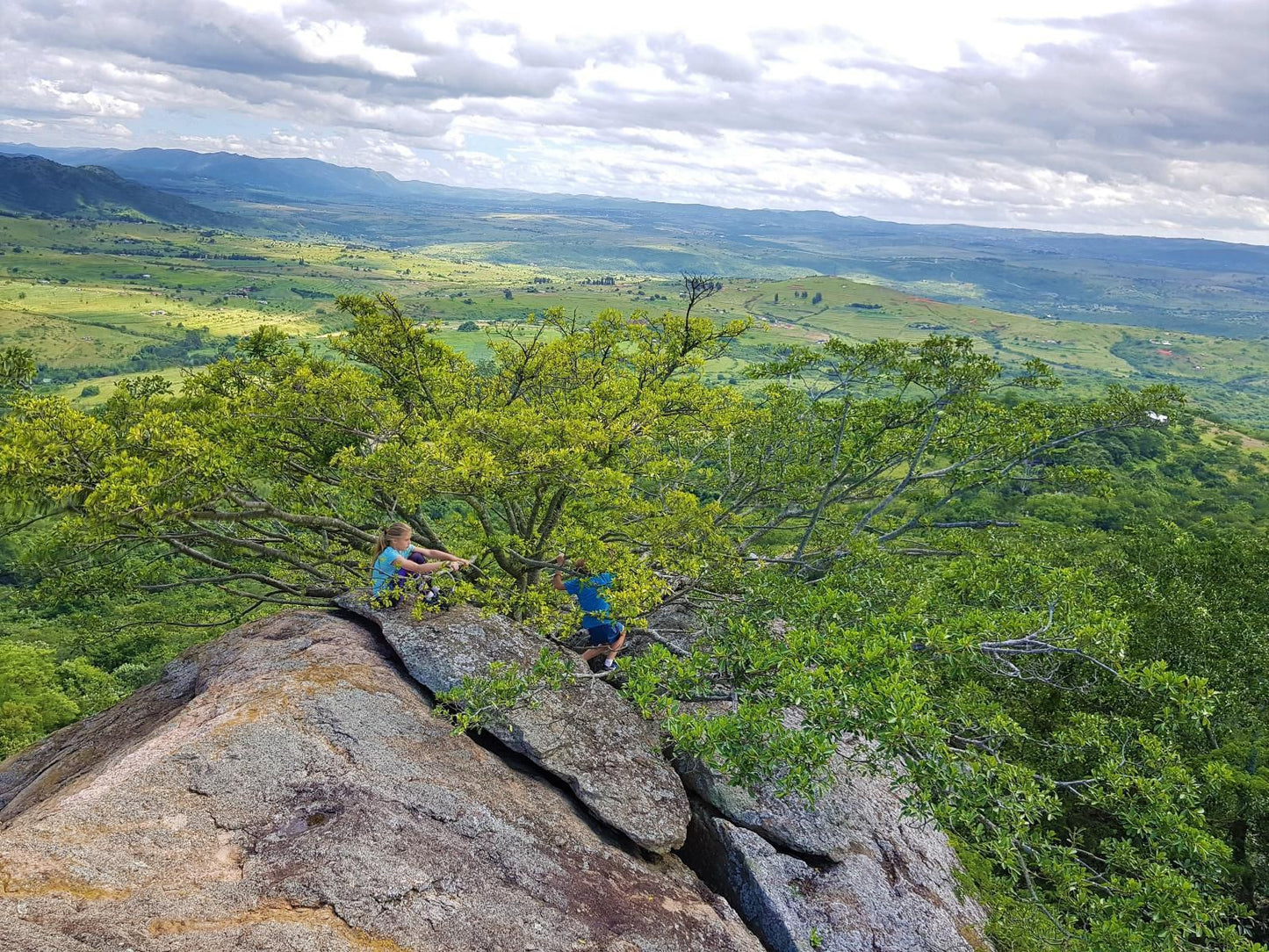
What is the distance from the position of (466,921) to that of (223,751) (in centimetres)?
472

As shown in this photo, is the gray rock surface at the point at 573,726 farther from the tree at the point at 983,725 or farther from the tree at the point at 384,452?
the tree at the point at 384,452

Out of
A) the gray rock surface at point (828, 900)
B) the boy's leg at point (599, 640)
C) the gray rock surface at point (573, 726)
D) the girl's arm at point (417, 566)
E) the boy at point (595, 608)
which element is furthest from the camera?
the boy's leg at point (599, 640)

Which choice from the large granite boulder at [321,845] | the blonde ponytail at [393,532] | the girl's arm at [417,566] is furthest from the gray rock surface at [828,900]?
the blonde ponytail at [393,532]

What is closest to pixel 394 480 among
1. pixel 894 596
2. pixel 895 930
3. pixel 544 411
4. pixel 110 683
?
pixel 544 411

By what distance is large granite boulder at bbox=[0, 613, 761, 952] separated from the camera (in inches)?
325

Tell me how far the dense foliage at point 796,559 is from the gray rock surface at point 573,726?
2.56ft

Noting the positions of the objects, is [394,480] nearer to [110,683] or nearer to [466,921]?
[466,921]

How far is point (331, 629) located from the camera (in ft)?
50.4

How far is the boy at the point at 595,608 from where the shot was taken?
17.0 m

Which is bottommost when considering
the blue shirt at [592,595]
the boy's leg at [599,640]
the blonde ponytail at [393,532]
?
the boy's leg at [599,640]

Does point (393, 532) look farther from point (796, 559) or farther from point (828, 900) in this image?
point (828, 900)

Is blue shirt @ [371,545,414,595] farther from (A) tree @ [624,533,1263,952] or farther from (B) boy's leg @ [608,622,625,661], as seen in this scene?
(A) tree @ [624,533,1263,952]

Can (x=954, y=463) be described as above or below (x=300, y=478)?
above

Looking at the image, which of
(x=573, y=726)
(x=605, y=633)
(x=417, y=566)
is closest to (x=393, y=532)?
(x=417, y=566)
